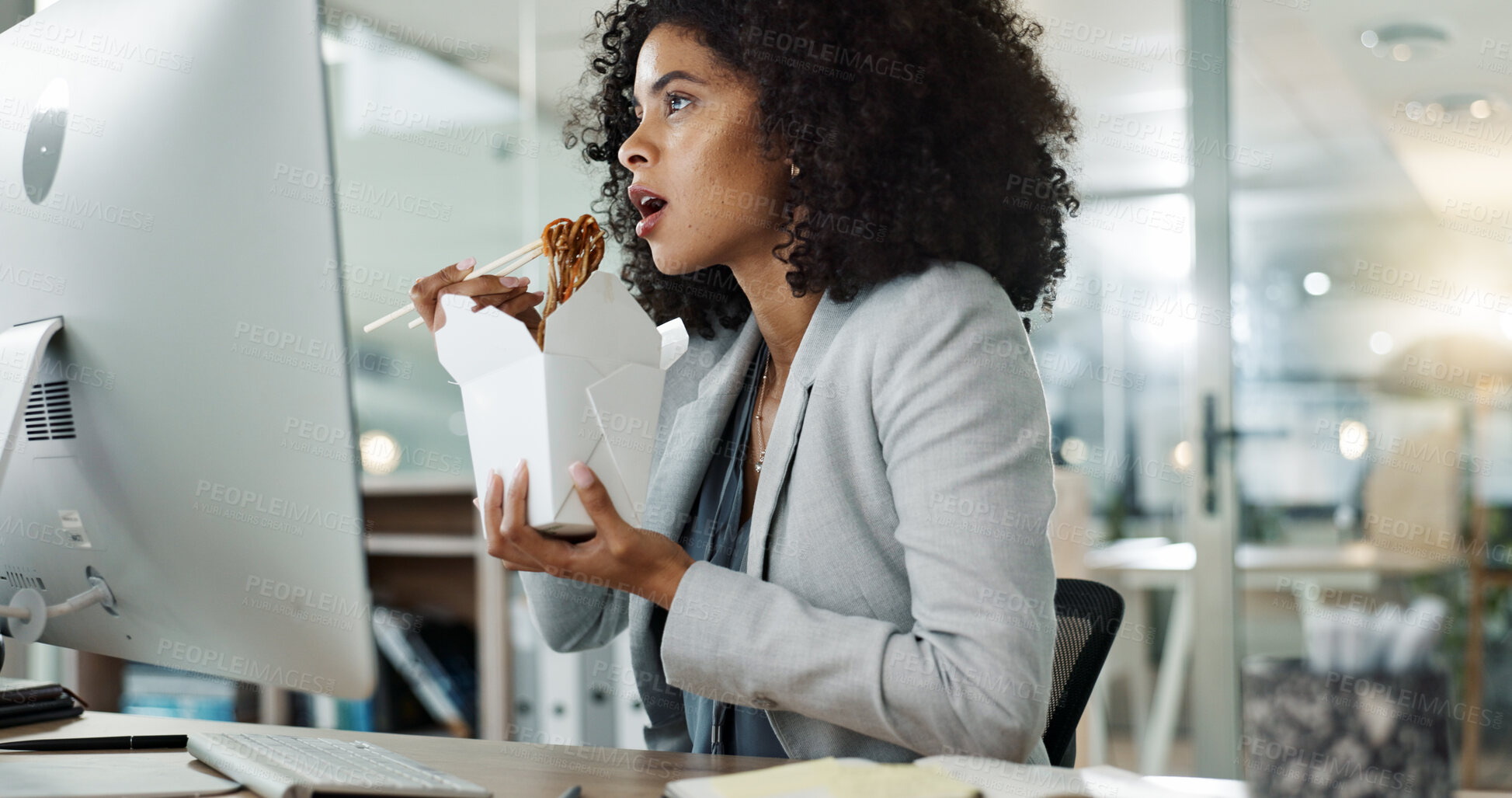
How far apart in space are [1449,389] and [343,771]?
2402 mm

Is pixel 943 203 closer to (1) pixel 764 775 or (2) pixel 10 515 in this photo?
(1) pixel 764 775

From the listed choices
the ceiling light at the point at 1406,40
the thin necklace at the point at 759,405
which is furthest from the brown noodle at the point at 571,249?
the ceiling light at the point at 1406,40

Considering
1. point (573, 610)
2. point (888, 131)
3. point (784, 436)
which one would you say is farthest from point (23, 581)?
point (888, 131)

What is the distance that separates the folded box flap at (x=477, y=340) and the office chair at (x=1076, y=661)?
569 mm

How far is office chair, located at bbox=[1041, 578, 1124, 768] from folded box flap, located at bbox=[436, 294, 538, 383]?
569 millimetres

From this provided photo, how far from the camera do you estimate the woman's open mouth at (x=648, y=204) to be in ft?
3.76

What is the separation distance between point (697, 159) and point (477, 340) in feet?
1.29

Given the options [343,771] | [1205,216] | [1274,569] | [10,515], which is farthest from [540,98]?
[343,771]

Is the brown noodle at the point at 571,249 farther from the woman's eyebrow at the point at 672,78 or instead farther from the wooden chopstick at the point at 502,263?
the woman's eyebrow at the point at 672,78

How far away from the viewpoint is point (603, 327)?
0.81 metres

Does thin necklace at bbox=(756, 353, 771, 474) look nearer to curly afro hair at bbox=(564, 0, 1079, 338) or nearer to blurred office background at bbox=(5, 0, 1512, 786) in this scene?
curly afro hair at bbox=(564, 0, 1079, 338)

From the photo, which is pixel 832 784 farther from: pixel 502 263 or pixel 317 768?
pixel 502 263

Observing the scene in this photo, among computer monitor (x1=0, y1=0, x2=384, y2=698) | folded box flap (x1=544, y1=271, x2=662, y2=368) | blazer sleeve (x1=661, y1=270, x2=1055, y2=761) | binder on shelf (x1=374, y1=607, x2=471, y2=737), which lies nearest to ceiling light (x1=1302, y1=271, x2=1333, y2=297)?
blazer sleeve (x1=661, y1=270, x2=1055, y2=761)

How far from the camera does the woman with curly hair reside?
0.86 meters
